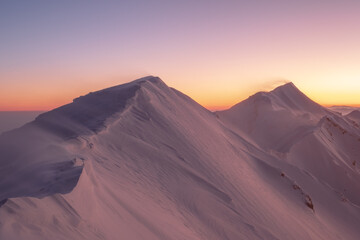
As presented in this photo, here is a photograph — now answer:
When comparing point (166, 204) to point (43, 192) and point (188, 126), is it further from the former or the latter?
point (188, 126)

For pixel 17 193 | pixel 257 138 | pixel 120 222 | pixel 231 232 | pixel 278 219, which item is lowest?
pixel 257 138

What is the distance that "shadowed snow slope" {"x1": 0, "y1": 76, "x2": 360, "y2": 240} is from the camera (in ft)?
16.0

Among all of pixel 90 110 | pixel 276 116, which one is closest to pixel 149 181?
pixel 90 110

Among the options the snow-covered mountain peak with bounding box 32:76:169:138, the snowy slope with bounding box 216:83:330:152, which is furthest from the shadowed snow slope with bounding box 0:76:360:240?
the snowy slope with bounding box 216:83:330:152

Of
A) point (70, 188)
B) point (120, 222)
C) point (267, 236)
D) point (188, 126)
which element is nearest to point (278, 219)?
point (267, 236)

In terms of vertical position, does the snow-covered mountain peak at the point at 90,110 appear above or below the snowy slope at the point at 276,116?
above

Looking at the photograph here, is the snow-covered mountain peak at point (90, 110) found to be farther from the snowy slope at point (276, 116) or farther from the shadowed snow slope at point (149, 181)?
the snowy slope at point (276, 116)

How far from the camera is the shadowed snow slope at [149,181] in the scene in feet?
16.0

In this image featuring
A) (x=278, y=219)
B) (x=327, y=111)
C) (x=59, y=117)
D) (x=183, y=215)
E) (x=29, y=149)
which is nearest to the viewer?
(x=183, y=215)

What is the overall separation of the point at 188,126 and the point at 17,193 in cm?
794

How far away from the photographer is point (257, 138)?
23141mm

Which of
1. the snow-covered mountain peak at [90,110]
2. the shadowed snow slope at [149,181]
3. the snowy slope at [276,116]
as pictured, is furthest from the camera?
the snowy slope at [276,116]

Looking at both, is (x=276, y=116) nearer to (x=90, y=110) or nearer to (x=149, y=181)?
(x=90, y=110)

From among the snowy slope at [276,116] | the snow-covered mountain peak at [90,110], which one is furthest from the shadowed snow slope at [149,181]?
the snowy slope at [276,116]
